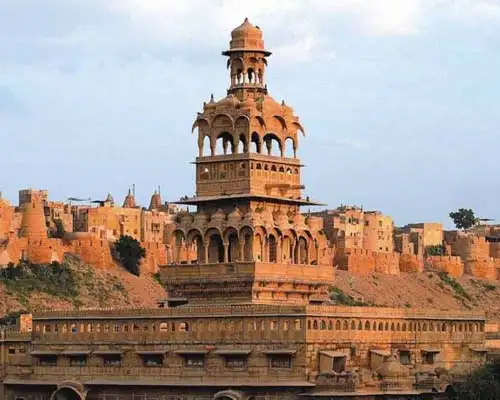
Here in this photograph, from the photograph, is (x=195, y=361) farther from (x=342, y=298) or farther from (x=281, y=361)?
(x=342, y=298)

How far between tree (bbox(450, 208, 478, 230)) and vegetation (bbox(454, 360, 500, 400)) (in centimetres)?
10760

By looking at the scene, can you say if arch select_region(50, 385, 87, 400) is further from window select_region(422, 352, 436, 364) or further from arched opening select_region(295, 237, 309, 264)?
window select_region(422, 352, 436, 364)

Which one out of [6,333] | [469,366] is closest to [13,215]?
[6,333]

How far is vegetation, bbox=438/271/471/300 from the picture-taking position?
133975mm

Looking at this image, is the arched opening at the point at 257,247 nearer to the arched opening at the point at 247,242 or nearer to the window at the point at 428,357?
the arched opening at the point at 247,242

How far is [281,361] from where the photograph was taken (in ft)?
186

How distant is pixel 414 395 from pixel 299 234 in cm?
759

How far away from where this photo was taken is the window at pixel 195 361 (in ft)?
191

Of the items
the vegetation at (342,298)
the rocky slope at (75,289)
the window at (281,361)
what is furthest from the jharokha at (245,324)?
the vegetation at (342,298)

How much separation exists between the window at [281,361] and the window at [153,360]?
4436 mm

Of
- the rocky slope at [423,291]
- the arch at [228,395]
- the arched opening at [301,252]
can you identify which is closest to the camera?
the arch at [228,395]

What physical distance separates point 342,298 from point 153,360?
55044mm

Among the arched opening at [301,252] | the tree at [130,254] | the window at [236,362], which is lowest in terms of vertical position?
the window at [236,362]

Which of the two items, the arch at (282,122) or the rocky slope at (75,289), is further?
the rocky slope at (75,289)
